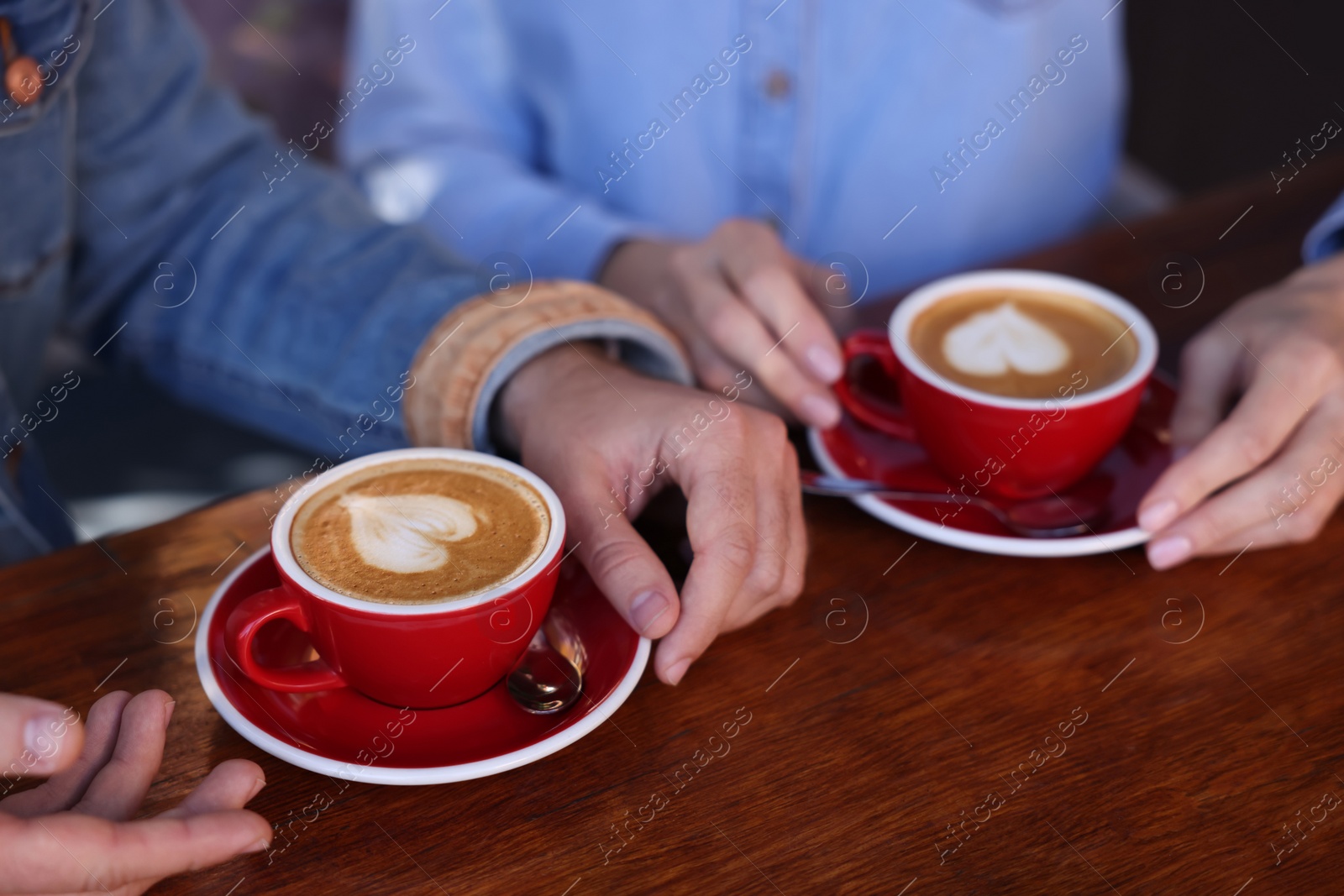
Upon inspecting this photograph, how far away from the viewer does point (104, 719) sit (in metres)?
0.66

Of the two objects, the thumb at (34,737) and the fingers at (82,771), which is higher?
the thumb at (34,737)

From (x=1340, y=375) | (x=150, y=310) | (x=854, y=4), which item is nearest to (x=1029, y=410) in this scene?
(x=1340, y=375)

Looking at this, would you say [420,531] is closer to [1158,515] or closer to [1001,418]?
[1001,418]

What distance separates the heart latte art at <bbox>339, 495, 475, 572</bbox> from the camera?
741 mm

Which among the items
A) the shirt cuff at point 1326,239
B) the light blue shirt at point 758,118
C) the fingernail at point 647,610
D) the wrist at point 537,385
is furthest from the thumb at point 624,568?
the shirt cuff at point 1326,239

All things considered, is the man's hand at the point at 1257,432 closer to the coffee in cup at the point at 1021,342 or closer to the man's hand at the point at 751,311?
the coffee in cup at the point at 1021,342

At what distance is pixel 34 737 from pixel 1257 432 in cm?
90

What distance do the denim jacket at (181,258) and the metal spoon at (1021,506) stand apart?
0.39 metres

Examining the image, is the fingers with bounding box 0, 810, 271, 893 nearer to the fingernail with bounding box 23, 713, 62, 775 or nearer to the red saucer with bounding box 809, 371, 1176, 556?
the fingernail with bounding box 23, 713, 62, 775

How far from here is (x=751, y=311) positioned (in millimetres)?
1065

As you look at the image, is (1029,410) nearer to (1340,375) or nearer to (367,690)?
(1340,375)

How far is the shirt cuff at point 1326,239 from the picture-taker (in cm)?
115

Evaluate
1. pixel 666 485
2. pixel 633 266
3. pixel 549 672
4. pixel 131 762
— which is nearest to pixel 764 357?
pixel 666 485

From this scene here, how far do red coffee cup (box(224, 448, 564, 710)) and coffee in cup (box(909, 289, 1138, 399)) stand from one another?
424 mm
